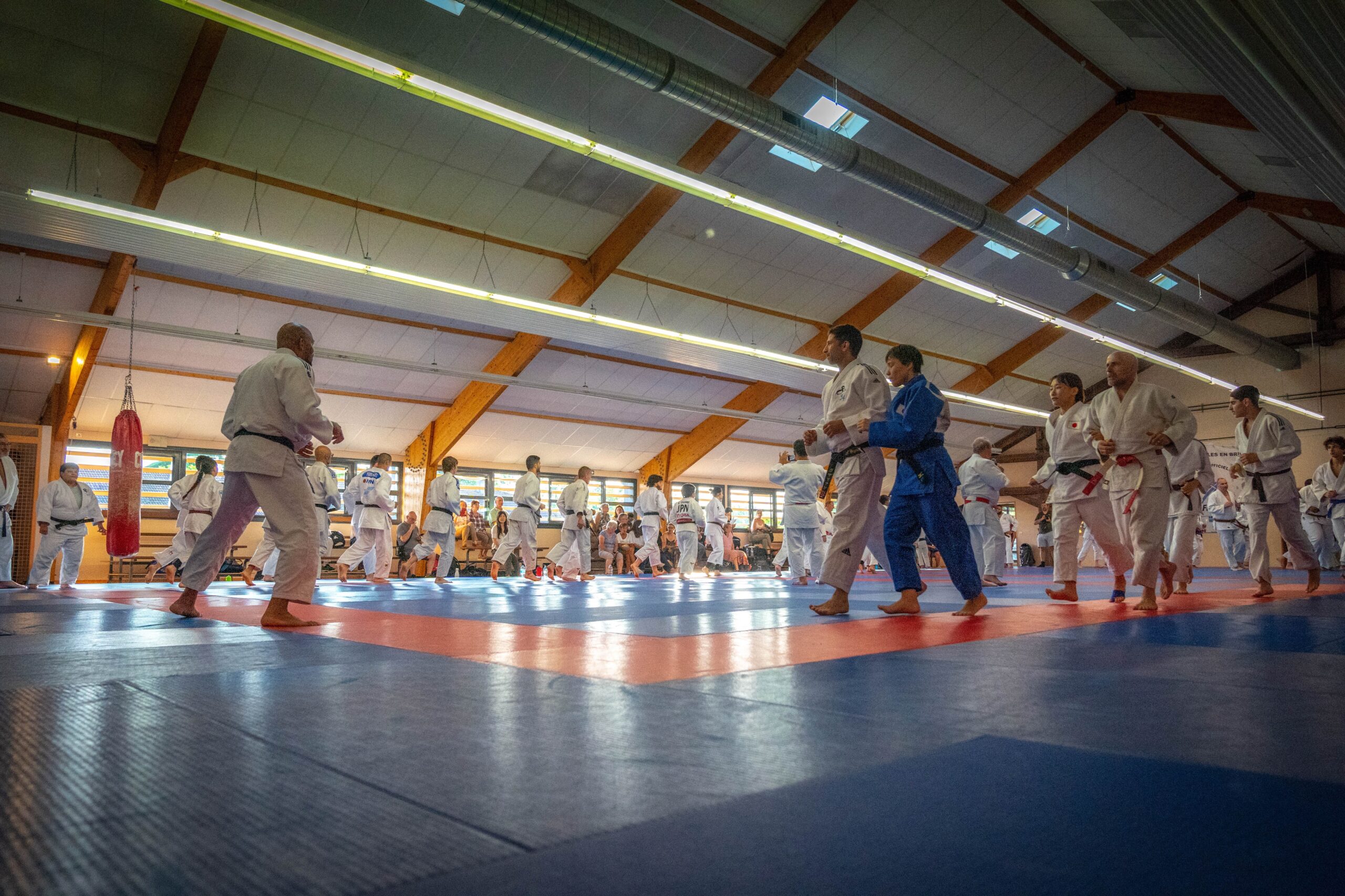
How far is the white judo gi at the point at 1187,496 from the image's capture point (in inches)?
252

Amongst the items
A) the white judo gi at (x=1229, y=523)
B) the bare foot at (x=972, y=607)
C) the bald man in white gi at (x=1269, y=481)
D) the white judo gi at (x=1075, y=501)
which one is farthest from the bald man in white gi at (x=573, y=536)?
the white judo gi at (x=1229, y=523)

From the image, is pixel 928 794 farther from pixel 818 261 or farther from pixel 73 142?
pixel 818 261

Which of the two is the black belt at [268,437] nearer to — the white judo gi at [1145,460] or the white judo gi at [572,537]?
the white judo gi at [1145,460]

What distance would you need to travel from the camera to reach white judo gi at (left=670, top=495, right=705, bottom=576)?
13.5 meters

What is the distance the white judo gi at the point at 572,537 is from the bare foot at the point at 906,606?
267 inches

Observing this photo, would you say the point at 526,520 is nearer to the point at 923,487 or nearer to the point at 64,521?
the point at 64,521

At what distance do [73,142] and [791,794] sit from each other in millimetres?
11616

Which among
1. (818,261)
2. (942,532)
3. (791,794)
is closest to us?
(791,794)

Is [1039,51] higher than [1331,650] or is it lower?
higher

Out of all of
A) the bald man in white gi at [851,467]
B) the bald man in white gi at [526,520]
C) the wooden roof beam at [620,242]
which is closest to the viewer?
the bald man in white gi at [851,467]

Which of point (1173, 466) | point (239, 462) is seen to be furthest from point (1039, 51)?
point (239, 462)

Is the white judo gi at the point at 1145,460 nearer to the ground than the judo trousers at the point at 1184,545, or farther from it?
farther from it

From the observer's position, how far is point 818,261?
14250mm

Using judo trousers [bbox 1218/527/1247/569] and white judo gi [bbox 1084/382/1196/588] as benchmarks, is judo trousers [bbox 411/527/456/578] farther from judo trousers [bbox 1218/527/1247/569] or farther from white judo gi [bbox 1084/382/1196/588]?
judo trousers [bbox 1218/527/1247/569]
